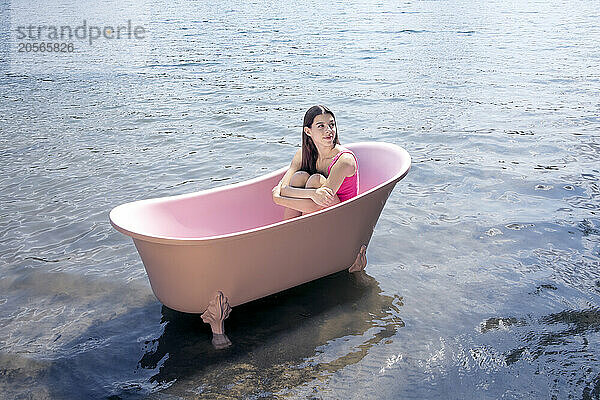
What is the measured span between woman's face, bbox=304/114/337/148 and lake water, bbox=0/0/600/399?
77cm

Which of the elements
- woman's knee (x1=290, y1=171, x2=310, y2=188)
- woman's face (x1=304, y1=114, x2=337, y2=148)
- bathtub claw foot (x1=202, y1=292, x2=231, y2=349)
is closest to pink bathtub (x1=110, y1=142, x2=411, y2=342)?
bathtub claw foot (x1=202, y1=292, x2=231, y2=349)

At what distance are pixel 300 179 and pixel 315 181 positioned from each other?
0.10 m

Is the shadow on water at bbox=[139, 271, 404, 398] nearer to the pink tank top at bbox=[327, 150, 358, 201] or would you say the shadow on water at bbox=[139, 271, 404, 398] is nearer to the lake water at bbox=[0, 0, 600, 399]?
the lake water at bbox=[0, 0, 600, 399]

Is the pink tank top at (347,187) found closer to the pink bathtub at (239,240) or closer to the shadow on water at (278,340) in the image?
the pink bathtub at (239,240)

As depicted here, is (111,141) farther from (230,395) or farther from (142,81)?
(230,395)

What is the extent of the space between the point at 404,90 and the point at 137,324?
5.74 meters

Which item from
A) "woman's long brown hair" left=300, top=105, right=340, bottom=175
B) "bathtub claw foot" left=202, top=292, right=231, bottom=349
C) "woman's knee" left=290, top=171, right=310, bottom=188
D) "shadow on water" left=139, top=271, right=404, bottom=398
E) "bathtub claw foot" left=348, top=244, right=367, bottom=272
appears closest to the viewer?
"shadow on water" left=139, top=271, right=404, bottom=398

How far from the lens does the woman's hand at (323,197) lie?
2998 mm

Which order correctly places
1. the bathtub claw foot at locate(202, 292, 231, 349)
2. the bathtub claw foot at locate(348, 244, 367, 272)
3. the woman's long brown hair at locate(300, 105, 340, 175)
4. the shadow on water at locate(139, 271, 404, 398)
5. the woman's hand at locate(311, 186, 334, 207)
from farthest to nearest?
1. the bathtub claw foot at locate(348, 244, 367, 272)
2. the woman's long brown hair at locate(300, 105, 340, 175)
3. the woman's hand at locate(311, 186, 334, 207)
4. the bathtub claw foot at locate(202, 292, 231, 349)
5. the shadow on water at locate(139, 271, 404, 398)

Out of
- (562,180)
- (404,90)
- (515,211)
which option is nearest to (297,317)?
(515,211)

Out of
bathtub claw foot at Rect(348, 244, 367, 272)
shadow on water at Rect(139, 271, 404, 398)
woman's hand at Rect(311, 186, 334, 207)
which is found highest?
woman's hand at Rect(311, 186, 334, 207)

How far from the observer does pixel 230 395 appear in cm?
244

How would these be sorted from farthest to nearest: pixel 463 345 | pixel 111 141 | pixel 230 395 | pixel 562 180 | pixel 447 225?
pixel 111 141
pixel 562 180
pixel 447 225
pixel 463 345
pixel 230 395

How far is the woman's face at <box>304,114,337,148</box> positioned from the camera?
121 inches
